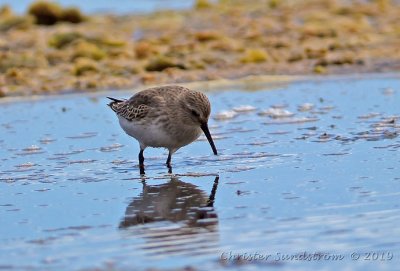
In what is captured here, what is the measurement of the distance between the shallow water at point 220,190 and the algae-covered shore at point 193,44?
7.28 ft

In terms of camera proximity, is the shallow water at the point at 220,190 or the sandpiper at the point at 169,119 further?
the sandpiper at the point at 169,119

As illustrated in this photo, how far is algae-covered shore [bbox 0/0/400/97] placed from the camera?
555 inches

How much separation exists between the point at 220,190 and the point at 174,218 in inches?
35.6

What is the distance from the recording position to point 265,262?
5.27 meters

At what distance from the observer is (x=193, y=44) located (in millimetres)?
15992

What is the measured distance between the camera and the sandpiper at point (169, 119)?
8.54m

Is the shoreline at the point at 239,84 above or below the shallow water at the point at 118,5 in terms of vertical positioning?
above

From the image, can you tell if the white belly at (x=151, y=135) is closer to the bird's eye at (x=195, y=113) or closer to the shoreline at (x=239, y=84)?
the bird's eye at (x=195, y=113)

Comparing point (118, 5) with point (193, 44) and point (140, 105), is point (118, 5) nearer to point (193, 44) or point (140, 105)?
point (193, 44)

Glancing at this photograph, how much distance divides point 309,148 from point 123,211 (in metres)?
2.57

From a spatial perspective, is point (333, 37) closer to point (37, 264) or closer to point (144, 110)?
point (144, 110)

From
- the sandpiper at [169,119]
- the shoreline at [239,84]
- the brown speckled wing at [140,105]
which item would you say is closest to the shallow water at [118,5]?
the shoreline at [239,84]

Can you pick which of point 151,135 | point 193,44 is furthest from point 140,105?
point 193,44

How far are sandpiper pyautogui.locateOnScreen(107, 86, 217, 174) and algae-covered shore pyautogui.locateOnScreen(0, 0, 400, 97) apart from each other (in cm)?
475
